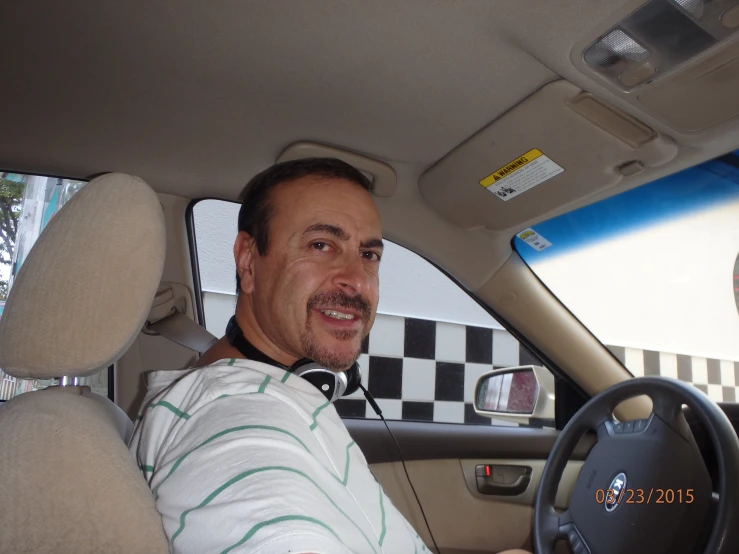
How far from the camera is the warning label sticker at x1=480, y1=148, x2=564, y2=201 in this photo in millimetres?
1566

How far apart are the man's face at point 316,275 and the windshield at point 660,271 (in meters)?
0.72

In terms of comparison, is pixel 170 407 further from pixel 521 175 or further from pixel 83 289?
pixel 521 175

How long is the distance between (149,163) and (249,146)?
290 mm

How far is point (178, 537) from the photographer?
2.70 feet

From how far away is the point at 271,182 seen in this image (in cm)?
159

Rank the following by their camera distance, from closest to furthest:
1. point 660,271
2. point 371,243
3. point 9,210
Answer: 1. point 371,243
2. point 9,210
3. point 660,271

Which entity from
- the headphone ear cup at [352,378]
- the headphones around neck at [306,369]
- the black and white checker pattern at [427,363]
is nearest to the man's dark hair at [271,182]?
the headphones around neck at [306,369]

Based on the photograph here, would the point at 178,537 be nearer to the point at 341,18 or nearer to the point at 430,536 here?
the point at 341,18

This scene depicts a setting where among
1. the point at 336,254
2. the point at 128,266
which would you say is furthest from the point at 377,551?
the point at 336,254

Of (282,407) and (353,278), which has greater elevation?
(353,278)

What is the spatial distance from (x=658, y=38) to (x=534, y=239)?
976 millimetres

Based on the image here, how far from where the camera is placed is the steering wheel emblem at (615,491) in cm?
149

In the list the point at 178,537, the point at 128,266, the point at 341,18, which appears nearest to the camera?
the point at 178,537

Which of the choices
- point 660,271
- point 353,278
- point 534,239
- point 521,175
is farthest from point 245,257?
point 660,271
